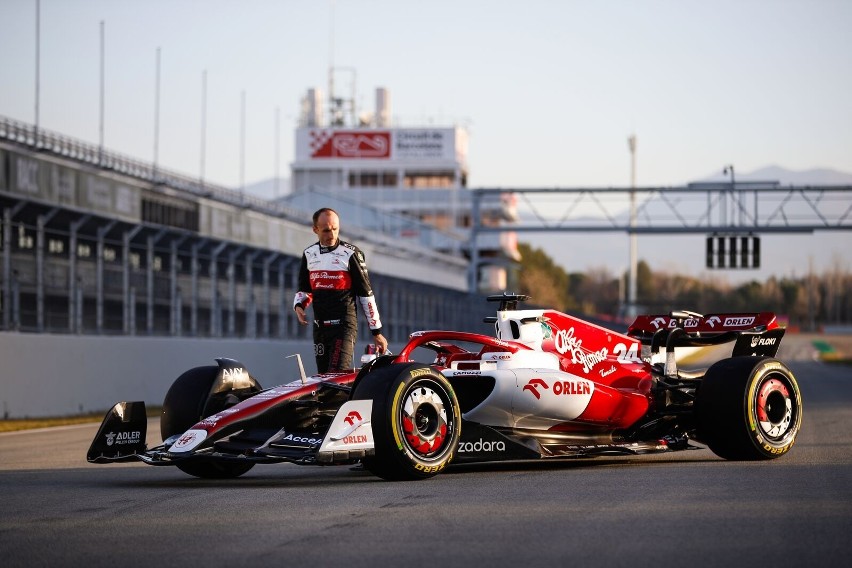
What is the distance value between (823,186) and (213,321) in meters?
28.0

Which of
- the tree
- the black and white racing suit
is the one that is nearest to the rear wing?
the black and white racing suit

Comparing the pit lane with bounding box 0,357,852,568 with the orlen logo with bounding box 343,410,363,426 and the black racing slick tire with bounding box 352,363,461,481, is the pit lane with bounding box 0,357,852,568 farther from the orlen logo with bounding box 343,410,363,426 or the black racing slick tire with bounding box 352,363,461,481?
the orlen logo with bounding box 343,410,363,426

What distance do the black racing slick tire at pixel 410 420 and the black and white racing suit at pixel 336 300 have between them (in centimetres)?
147

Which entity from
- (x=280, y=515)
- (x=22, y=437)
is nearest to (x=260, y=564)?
(x=280, y=515)

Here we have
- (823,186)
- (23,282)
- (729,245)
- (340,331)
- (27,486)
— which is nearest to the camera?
(27,486)

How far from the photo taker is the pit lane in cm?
627

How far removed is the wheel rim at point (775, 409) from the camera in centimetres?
1094

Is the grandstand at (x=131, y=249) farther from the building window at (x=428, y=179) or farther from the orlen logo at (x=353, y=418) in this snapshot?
the building window at (x=428, y=179)

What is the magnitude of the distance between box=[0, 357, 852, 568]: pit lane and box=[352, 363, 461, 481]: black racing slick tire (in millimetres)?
142

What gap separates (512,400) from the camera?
10.3 meters

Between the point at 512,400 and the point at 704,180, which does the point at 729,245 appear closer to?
the point at 704,180

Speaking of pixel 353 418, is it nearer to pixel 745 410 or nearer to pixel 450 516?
pixel 450 516

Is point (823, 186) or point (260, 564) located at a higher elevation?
point (823, 186)

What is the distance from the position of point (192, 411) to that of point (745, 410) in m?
4.10
